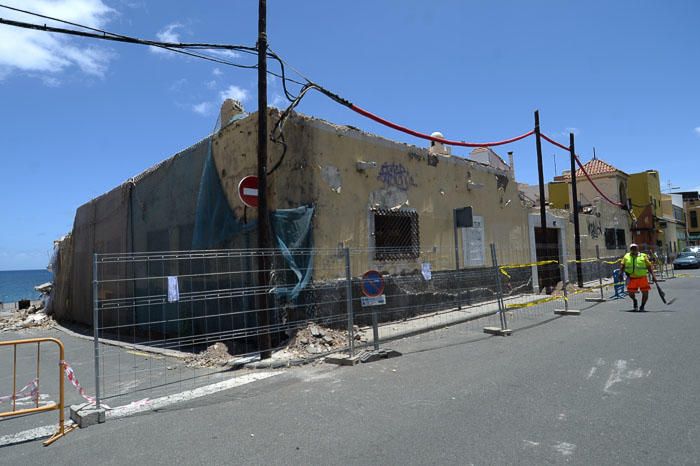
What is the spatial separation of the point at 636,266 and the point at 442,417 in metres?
10.5

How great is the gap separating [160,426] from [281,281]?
14.5 feet

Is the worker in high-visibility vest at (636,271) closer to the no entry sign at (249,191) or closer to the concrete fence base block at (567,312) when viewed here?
the concrete fence base block at (567,312)

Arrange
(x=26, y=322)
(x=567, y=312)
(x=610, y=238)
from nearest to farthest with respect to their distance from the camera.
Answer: (x=567, y=312)
(x=26, y=322)
(x=610, y=238)

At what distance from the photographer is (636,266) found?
12.8 metres

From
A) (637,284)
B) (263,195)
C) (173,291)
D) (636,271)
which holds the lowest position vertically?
(637,284)

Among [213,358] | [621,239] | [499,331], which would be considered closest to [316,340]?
[213,358]

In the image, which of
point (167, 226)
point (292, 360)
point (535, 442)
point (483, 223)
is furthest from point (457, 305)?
point (535, 442)

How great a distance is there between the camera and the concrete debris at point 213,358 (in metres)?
8.25

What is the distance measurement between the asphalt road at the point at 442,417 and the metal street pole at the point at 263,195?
1.05 meters

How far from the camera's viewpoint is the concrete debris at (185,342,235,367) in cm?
825

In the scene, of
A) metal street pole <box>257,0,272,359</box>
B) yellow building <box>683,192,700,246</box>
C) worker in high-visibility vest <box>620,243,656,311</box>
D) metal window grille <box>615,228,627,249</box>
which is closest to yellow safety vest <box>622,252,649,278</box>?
worker in high-visibility vest <box>620,243,656,311</box>

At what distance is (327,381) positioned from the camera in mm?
6570

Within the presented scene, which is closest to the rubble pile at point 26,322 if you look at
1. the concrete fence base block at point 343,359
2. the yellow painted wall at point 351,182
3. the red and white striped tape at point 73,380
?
the yellow painted wall at point 351,182

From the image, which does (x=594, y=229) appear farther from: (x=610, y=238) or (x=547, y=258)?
(x=547, y=258)
